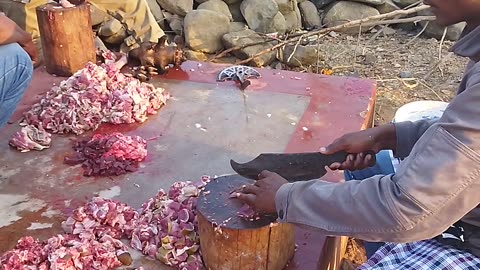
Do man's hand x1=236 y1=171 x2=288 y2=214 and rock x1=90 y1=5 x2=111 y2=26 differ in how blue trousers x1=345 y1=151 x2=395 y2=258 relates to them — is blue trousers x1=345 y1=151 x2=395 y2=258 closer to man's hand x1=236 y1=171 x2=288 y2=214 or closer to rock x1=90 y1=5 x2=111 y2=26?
man's hand x1=236 y1=171 x2=288 y2=214

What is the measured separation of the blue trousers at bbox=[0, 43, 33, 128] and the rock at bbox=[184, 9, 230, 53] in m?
3.48

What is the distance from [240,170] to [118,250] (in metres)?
0.62

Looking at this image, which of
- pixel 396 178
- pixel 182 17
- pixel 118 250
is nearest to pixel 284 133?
pixel 118 250

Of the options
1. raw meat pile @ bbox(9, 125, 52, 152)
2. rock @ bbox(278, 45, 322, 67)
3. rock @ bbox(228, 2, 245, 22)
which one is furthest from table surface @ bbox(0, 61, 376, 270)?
rock @ bbox(228, 2, 245, 22)

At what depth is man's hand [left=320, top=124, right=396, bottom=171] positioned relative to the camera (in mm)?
2367

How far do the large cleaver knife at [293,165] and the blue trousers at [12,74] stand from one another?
1.25 meters

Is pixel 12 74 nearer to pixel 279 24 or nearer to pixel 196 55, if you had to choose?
pixel 196 55

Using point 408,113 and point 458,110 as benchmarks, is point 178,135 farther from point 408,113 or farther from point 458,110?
point 458,110

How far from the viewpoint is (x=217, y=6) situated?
22.5ft

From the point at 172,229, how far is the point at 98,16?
3.90 m

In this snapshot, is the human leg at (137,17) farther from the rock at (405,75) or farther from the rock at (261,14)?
the rock at (405,75)

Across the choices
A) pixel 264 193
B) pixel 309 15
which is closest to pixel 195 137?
pixel 264 193

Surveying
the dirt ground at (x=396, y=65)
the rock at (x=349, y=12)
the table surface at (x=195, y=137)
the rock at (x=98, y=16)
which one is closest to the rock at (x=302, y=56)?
the dirt ground at (x=396, y=65)

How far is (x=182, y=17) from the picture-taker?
22.3ft
